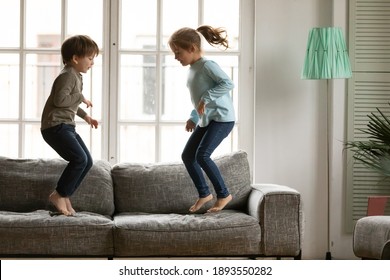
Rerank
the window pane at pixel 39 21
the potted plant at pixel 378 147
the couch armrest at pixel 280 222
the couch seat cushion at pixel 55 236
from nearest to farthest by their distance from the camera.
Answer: the couch seat cushion at pixel 55 236 < the couch armrest at pixel 280 222 < the potted plant at pixel 378 147 < the window pane at pixel 39 21

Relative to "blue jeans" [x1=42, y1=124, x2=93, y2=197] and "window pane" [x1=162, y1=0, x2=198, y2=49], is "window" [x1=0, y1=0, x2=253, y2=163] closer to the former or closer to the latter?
"window pane" [x1=162, y1=0, x2=198, y2=49]

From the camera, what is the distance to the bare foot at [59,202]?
4.24 meters

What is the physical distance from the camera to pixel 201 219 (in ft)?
13.6

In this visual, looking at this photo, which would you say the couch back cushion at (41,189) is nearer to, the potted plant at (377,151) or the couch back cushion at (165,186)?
the couch back cushion at (165,186)

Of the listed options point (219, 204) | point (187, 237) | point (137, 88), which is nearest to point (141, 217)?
point (187, 237)

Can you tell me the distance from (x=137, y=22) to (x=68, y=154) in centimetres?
133

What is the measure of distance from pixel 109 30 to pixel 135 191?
1.25 m

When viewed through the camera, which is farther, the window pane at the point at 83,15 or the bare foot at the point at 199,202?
the window pane at the point at 83,15

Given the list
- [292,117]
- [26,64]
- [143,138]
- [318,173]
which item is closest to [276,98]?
[292,117]

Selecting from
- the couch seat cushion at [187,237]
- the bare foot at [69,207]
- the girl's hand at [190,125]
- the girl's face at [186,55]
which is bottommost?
the couch seat cushion at [187,237]

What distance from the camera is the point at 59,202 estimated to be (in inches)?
169

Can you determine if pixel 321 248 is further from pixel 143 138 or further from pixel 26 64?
pixel 26 64

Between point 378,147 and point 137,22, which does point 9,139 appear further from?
point 378,147

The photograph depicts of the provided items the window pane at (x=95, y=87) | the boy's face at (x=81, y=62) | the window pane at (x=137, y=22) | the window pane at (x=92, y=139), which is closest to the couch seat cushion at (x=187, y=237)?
the boy's face at (x=81, y=62)
